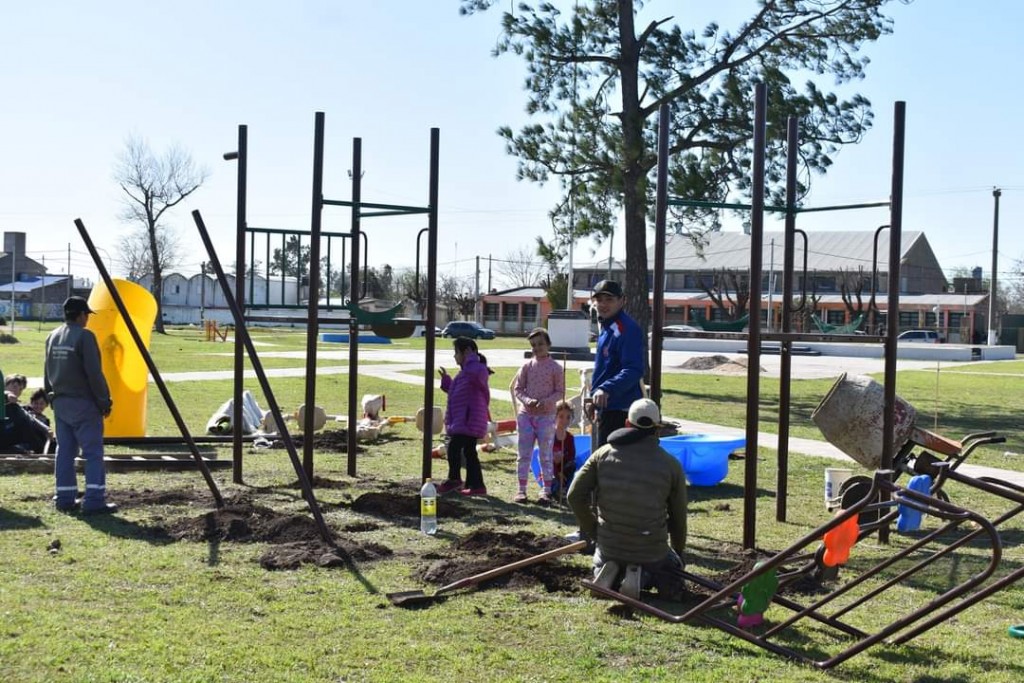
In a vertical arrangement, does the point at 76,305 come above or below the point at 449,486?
above

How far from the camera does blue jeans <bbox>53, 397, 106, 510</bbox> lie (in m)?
8.99

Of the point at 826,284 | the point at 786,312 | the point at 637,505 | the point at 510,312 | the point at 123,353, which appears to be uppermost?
the point at 826,284

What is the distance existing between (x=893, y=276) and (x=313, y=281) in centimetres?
503

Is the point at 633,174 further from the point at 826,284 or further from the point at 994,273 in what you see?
the point at 826,284

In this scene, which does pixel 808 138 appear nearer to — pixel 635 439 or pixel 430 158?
pixel 430 158

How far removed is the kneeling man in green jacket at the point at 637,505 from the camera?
6.12 meters

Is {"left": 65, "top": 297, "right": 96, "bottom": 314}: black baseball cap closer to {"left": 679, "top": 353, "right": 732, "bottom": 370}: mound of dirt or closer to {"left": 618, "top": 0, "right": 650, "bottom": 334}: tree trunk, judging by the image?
{"left": 618, "top": 0, "right": 650, "bottom": 334}: tree trunk

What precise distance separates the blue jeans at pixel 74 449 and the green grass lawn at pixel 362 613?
0.76 ft

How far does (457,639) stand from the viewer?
5.60 m

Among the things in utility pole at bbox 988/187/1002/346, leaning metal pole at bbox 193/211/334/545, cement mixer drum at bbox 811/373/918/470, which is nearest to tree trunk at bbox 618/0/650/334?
cement mixer drum at bbox 811/373/918/470

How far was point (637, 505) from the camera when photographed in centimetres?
611

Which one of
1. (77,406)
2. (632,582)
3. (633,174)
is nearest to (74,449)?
(77,406)

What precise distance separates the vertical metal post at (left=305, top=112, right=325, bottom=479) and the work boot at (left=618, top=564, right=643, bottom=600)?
4.63 metres

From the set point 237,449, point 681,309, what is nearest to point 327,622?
point 237,449
